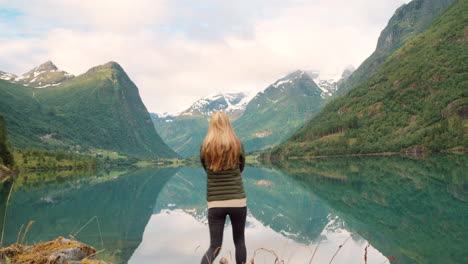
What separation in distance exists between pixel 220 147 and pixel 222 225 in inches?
71.1

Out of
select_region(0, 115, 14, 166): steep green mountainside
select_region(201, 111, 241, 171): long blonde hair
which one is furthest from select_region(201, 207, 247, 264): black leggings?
select_region(0, 115, 14, 166): steep green mountainside

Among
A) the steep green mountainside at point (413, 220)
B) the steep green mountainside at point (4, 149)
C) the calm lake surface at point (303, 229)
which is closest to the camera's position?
the steep green mountainside at point (413, 220)

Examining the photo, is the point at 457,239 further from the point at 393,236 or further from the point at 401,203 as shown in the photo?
the point at 401,203

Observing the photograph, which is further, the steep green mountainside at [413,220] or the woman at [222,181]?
the steep green mountainside at [413,220]

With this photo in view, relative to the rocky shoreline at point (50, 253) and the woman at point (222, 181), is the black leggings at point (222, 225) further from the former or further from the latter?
the rocky shoreline at point (50, 253)

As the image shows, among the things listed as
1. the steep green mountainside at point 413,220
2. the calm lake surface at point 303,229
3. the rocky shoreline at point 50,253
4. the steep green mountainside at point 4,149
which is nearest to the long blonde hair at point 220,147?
the calm lake surface at point 303,229

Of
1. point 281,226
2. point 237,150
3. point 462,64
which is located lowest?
point 281,226

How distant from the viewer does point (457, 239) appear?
13.3 m

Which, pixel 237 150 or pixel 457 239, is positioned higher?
pixel 237 150

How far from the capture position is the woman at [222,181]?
8.00m

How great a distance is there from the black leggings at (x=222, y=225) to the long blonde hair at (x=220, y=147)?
3.11 feet

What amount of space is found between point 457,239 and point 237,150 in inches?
402

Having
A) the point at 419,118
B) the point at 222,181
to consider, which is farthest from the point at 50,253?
the point at 419,118

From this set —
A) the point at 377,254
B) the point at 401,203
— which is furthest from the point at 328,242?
the point at 401,203
